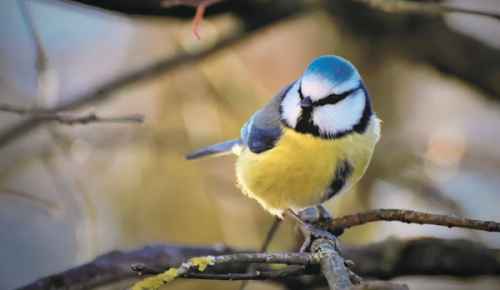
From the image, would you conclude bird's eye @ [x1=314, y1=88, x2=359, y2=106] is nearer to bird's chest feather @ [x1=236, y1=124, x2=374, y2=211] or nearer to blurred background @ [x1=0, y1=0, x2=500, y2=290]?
bird's chest feather @ [x1=236, y1=124, x2=374, y2=211]

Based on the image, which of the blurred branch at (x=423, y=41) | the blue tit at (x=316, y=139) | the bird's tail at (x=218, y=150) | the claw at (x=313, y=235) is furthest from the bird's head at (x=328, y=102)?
the blurred branch at (x=423, y=41)

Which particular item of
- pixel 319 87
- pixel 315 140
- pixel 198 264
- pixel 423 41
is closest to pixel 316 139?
pixel 315 140

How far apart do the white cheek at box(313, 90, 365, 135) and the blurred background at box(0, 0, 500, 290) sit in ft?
1.63

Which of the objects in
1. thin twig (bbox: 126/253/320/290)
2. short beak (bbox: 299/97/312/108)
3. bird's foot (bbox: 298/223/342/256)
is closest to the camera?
thin twig (bbox: 126/253/320/290)

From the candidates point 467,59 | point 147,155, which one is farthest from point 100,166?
point 467,59

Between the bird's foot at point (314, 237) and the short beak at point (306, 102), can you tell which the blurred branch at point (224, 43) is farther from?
the bird's foot at point (314, 237)

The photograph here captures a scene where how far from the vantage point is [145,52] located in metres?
2.05

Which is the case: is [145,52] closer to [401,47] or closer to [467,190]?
[401,47]

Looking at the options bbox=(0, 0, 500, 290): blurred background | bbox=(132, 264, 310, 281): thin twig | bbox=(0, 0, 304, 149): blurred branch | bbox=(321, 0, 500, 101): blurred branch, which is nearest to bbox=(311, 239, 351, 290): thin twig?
bbox=(132, 264, 310, 281): thin twig

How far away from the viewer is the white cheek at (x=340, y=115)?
3.02 ft

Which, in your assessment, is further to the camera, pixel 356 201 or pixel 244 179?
pixel 356 201

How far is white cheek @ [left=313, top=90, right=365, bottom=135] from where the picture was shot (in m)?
0.92

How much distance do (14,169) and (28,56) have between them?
0.63 meters

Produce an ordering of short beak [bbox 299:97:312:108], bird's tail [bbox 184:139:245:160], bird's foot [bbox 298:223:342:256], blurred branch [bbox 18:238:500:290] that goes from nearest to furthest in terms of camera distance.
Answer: bird's foot [bbox 298:223:342:256] < short beak [bbox 299:97:312:108] < blurred branch [bbox 18:238:500:290] < bird's tail [bbox 184:139:245:160]
